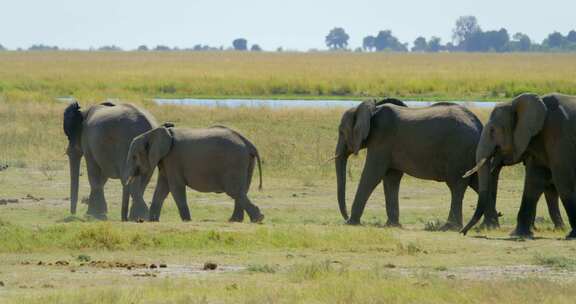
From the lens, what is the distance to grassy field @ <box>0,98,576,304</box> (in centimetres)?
1160

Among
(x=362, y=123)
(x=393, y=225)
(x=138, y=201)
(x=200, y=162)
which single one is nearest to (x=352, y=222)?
(x=393, y=225)

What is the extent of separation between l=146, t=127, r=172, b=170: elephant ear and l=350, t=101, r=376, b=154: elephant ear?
8.23ft

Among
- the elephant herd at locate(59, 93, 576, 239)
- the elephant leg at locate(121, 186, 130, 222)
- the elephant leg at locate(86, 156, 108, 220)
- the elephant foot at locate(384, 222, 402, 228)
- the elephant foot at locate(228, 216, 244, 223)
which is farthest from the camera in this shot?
the elephant leg at locate(86, 156, 108, 220)

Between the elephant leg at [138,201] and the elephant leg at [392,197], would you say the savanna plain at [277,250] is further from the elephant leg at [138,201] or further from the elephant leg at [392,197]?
the elephant leg at [138,201]

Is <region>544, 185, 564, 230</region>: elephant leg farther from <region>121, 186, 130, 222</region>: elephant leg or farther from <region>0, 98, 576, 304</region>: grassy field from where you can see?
<region>121, 186, 130, 222</region>: elephant leg

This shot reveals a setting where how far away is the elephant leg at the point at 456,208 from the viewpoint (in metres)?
17.6

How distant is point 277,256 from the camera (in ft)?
47.1

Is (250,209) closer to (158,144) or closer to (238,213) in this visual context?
(238,213)

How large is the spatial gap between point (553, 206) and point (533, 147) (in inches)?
72.2

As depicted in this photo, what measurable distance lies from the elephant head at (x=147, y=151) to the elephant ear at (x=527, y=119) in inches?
194

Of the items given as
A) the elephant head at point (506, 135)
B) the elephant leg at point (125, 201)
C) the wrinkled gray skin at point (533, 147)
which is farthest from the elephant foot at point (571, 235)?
the elephant leg at point (125, 201)

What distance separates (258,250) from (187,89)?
4163cm

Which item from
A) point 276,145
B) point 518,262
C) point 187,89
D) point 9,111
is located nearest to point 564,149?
point 518,262

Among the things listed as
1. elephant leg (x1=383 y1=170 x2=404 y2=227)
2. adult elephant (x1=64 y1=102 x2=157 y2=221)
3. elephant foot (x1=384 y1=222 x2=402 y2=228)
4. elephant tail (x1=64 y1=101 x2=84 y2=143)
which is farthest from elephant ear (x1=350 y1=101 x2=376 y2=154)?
elephant tail (x1=64 y1=101 x2=84 y2=143)
